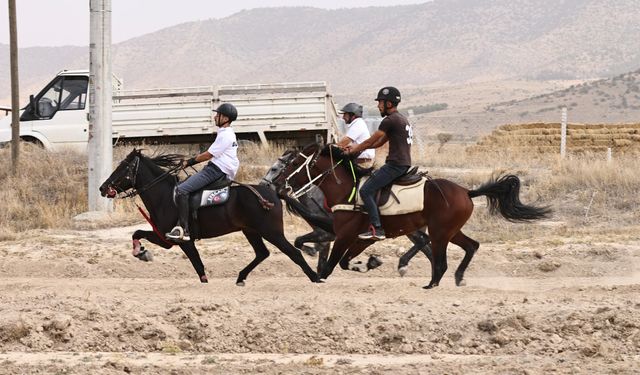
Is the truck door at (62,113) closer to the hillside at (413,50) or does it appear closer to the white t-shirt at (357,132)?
the white t-shirt at (357,132)

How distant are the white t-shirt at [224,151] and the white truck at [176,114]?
11.6 meters

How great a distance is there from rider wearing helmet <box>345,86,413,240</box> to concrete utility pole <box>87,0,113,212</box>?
8588mm

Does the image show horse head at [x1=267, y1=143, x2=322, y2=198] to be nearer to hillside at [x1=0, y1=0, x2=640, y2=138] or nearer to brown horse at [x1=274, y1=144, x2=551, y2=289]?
brown horse at [x1=274, y1=144, x2=551, y2=289]

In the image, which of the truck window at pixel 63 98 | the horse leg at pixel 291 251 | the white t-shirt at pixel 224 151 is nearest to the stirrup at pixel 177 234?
the white t-shirt at pixel 224 151

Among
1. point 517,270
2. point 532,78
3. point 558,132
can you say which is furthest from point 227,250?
point 532,78

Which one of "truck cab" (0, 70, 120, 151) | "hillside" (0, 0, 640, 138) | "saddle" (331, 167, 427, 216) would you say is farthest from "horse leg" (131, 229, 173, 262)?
"hillside" (0, 0, 640, 138)

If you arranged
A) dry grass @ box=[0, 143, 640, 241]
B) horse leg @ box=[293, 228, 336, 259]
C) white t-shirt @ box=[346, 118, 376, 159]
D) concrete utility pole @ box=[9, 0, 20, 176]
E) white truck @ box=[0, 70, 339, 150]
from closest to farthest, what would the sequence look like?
1. horse leg @ box=[293, 228, 336, 259]
2. white t-shirt @ box=[346, 118, 376, 159]
3. dry grass @ box=[0, 143, 640, 241]
4. concrete utility pole @ box=[9, 0, 20, 176]
5. white truck @ box=[0, 70, 339, 150]

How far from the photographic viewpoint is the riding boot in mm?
14398

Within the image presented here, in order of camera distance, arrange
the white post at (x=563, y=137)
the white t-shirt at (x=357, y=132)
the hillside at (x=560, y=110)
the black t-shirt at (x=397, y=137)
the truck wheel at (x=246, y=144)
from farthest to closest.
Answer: the hillside at (x=560, y=110)
the white post at (x=563, y=137)
the truck wheel at (x=246, y=144)
the white t-shirt at (x=357, y=132)
the black t-shirt at (x=397, y=137)

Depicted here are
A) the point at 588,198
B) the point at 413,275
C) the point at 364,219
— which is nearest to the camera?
the point at 364,219

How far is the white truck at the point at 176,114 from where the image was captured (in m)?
26.1

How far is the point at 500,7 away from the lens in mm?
173375

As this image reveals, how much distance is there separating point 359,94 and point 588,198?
361ft

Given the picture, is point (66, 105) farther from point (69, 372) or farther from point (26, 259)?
point (69, 372)
